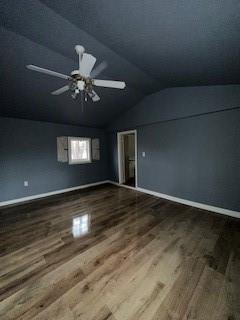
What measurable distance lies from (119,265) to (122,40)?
2617 millimetres

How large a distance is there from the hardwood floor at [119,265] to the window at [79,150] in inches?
87.1

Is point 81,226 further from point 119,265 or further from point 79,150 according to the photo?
point 79,150

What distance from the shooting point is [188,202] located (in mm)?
3586

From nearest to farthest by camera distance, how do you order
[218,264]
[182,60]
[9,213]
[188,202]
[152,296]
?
[152,296], [218,264], [182,60], [9,213], [188,202]

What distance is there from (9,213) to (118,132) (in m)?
3.78

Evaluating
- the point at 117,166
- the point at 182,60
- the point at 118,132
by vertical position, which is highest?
the point at 182,60

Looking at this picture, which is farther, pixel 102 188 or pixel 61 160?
pixel 102 188

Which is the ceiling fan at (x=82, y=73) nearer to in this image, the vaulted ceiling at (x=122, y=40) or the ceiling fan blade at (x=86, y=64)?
the ceiling fan blade at (x=86, y=64)

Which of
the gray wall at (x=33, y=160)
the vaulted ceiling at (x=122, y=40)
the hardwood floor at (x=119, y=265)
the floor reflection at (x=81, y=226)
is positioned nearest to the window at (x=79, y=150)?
the gray wall at (x=33, y=160)

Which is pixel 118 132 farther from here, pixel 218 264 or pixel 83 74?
pixel 218 264

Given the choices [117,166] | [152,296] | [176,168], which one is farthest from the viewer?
[117,166]

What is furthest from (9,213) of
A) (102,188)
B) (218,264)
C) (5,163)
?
Answer: (218,264)

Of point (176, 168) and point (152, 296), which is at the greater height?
point (176, 168)

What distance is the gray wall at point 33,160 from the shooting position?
12.3ft
